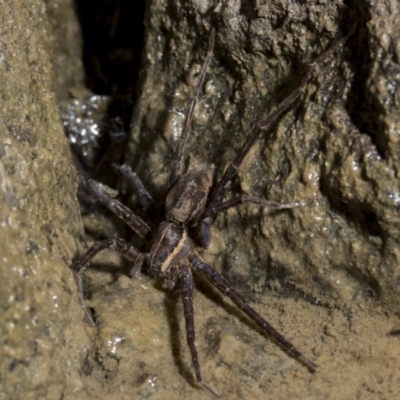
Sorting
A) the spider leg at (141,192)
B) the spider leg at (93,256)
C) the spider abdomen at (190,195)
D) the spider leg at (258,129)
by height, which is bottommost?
the spider leg at (93,256)

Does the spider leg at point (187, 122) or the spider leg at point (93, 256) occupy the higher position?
the spider leg at point (187, 122)

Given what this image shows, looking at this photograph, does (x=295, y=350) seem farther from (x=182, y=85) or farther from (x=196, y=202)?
(x=182, y=85)

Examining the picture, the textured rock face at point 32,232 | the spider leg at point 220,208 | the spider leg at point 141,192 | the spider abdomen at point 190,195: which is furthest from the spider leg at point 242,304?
the textured rock face at point 32,232

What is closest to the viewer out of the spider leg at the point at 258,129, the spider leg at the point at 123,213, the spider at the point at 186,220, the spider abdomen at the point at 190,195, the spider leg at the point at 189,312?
the spider leg at the point at 189,312

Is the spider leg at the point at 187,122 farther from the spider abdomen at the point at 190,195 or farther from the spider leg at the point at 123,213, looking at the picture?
the spider leg at the point at 123,213

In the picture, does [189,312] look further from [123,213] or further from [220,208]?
[123,213]

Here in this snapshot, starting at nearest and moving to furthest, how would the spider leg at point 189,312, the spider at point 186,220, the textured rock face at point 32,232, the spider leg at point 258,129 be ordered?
the textured rock face at point 32,232 → the spider leg at point 189,312 → the spider leg at point 258,129 → the spider at point 186,220

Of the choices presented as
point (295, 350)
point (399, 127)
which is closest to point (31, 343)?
point (295, 350)
